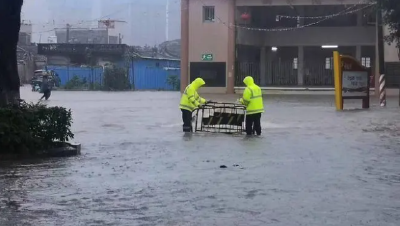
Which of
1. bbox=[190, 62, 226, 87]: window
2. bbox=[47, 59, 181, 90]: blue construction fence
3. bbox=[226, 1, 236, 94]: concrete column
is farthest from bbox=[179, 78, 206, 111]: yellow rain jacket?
bbox=[47, 59, 181, 90]: blue construction fence

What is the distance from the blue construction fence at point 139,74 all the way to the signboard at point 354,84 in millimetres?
32881

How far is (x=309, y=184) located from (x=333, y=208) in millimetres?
1761

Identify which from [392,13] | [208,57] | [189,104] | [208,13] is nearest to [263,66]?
[208,57]

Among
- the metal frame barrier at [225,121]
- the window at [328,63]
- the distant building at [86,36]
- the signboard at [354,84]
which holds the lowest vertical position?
the metal frame barrier at [225,121]

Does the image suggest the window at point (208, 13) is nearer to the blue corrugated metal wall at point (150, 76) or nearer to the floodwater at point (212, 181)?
the blue corrugated metal wall at point (150, 76)

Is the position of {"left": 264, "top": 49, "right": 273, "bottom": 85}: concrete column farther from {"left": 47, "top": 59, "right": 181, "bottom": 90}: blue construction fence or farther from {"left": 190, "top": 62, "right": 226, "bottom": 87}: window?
{"left": 47, "top": 59, "right": 181, "bottom": 90}: blue construction fence

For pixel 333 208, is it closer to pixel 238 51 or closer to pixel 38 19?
pixel 238 51

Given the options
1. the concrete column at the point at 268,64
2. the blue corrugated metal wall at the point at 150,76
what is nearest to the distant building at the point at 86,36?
the blue corrugated metal wall at the point at 150,76

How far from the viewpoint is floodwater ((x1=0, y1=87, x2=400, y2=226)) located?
328 inches

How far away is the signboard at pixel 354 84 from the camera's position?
29.0 m

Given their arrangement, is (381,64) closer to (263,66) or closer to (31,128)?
(263,66)

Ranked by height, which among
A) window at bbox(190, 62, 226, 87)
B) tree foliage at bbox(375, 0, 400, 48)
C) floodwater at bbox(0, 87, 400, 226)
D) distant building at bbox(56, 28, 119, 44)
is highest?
distant building at bbox(56, 28, 119, 44)

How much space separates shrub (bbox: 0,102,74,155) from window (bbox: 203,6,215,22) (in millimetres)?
34640

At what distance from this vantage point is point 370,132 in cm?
1884
